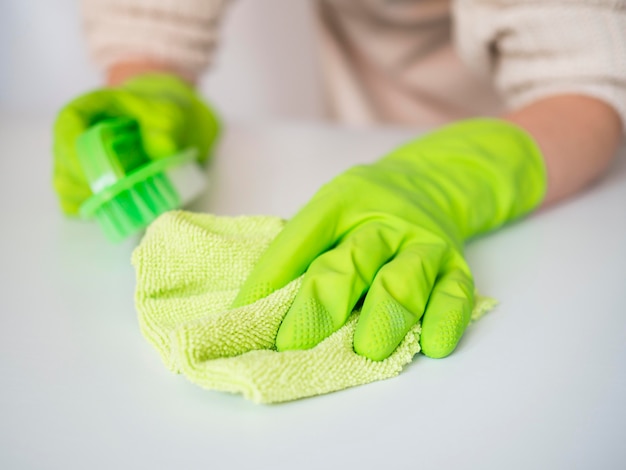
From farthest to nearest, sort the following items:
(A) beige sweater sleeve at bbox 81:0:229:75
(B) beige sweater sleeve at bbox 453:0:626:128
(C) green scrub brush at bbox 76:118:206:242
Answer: (A) beige sweater sleeve at bbox 81:0:229:75, (B) beige sweater sleeve at bbox 453:0:626:128, (C) green scrub brush at bbox 76:118:206:242

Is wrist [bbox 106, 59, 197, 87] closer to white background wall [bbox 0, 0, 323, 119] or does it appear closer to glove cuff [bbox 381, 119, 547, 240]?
glove cuff [bbox 381, 119, 547, 240]

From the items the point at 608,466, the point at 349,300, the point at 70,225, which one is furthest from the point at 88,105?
the point at 608,466

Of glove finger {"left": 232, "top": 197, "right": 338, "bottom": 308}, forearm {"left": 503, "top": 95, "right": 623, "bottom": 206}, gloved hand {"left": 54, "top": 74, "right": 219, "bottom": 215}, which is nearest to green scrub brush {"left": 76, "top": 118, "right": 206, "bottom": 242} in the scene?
gloved hand {"left": 54, "top": 74, "right": 219, "bottom": 215}

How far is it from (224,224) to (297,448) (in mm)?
190

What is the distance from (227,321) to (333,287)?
0.07m

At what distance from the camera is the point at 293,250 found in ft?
1.37

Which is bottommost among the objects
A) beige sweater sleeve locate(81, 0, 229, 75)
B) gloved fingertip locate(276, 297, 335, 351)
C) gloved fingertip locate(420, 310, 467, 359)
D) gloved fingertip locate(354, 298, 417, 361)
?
gloved fingertip locate(420, 310, 467, 359)

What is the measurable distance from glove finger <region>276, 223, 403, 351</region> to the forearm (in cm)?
25

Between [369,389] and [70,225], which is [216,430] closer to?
[369,389]

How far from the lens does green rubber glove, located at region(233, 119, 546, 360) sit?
1.27 feet

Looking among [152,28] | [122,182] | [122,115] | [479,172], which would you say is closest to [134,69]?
[152,28]

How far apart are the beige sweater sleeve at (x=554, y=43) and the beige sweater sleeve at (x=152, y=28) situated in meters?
0.30

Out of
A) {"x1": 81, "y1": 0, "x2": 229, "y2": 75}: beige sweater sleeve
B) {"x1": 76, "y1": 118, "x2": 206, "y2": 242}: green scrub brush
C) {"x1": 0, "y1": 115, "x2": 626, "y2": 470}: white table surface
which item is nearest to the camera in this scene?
{"x1": 0, "y1": 115, "x2": 626, "y2": 470}: white table surface

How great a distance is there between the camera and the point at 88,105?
61 cm
